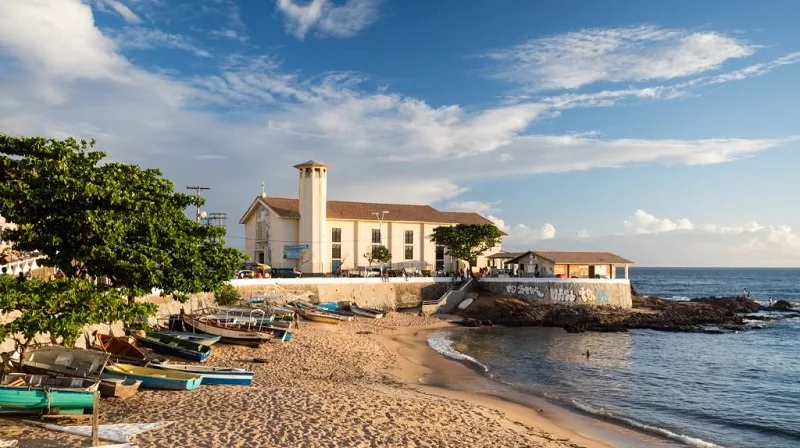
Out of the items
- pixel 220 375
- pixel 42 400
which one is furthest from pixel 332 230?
pixel 42 400

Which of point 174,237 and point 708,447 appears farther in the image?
point 174,237

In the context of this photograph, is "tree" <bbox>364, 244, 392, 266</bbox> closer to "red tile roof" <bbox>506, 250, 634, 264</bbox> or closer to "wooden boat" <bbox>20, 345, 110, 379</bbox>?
"red tile roof" <bbox>506, 250, 634, 264</bbox>

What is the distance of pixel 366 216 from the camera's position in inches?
2504

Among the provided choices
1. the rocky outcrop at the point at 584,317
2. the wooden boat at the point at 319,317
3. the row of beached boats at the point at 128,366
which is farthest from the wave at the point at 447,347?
the row of beached boats at the point at 128,366

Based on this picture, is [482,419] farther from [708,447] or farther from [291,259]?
[291,259]

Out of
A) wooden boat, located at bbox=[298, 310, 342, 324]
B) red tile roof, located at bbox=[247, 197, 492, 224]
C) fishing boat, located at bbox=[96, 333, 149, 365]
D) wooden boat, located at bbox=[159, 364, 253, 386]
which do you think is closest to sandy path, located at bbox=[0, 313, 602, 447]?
wooden boat, located at bbox=[159, 364, 253, 386]

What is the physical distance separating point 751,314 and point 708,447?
5645 cm

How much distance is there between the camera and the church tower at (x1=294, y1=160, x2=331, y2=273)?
5806 centimetres

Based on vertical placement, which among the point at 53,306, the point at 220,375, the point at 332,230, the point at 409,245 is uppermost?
the point at 332,230

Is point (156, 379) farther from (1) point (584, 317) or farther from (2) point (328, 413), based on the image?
(1) point (584, 317)

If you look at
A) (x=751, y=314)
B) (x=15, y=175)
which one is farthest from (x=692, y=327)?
(x=15, y=175)

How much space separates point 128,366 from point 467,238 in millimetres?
43331

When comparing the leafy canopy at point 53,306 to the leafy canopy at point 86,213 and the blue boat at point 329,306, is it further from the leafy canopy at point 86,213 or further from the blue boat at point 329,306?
the blue boat at point 329,306

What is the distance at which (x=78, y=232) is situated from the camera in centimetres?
1664
